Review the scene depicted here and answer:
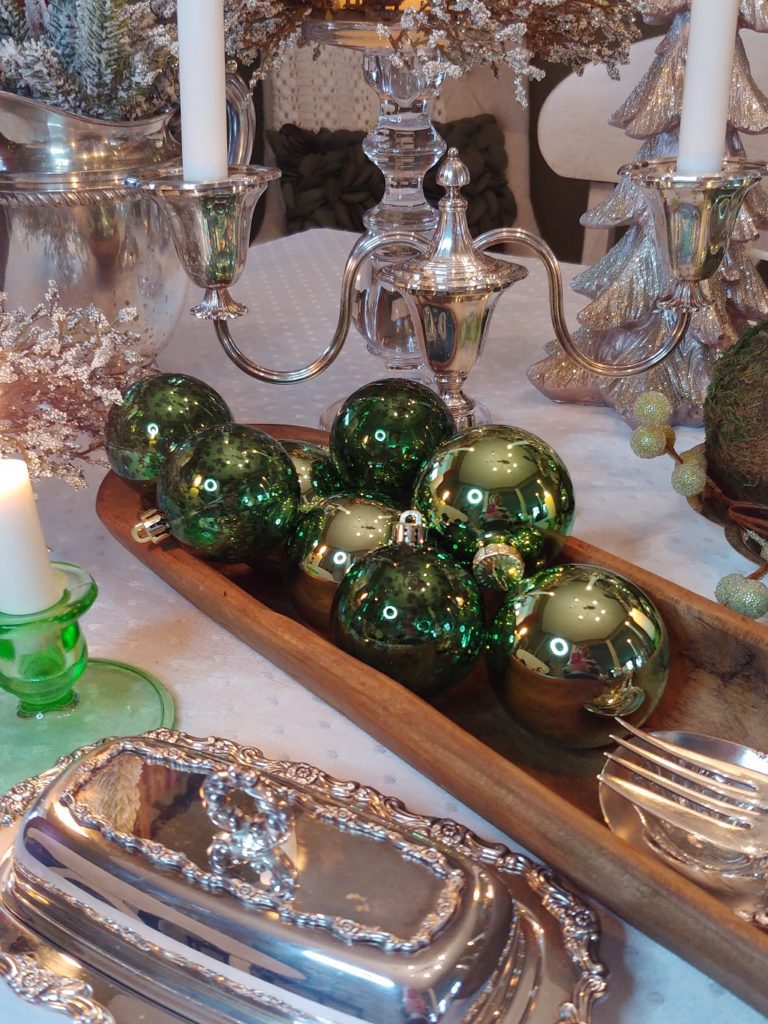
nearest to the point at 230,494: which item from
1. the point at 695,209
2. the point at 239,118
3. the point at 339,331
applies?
the point at 339,331

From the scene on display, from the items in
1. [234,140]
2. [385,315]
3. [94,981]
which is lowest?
[94,981]

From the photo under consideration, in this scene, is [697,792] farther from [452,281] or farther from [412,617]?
[452,281]

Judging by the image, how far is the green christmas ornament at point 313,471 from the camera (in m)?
0.60

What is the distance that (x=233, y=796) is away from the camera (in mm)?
380

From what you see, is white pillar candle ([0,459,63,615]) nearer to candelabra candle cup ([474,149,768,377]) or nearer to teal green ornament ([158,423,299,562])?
teal green ornament ([158,423,299,562])

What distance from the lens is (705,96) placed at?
53 cm

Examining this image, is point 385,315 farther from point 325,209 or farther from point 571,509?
point 325,209

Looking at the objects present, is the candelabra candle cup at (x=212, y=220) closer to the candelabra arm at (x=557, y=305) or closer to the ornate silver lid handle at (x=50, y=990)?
the candelabra arm at (x=557, y=305)

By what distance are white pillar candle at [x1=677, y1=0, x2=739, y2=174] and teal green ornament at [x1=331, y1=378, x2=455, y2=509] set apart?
0.19m

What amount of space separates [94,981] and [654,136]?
768 millimetres

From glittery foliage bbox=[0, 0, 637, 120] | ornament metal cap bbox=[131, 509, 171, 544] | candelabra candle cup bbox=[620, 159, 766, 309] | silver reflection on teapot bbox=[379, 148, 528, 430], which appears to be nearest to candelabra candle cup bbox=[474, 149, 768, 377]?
candelabra candle cup bbox=[620, 159, 766, 309]

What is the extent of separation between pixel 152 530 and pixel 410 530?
0.17 m

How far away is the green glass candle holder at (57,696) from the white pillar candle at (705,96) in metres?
0.37

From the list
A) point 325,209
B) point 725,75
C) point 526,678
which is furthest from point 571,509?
point 325,209
